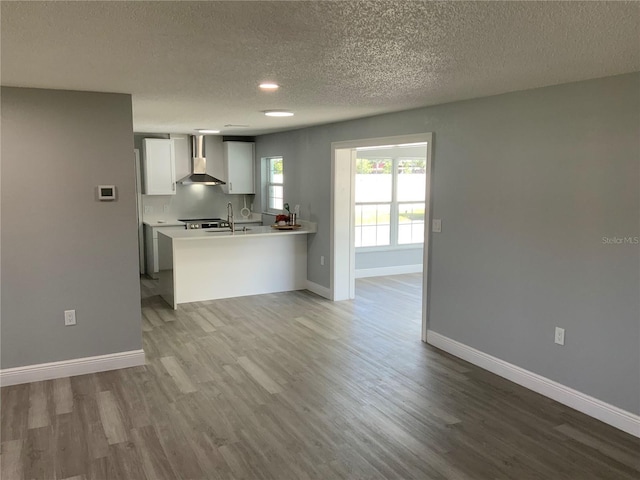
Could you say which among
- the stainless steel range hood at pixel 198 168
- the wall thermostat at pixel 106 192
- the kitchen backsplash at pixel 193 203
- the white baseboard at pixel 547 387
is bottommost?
the white baseboard at pixel 547 387

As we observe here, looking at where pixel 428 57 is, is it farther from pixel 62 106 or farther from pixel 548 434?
pixel 62 106

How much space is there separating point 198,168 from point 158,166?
0.66 metres

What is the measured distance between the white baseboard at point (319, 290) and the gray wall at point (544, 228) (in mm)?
2037

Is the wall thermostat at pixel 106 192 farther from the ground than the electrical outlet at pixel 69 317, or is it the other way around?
the wall thermostat at pixel 106 192

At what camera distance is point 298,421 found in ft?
10.4

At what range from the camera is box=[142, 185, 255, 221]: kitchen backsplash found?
7.98m

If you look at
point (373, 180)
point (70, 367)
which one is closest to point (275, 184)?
point (373, 180)

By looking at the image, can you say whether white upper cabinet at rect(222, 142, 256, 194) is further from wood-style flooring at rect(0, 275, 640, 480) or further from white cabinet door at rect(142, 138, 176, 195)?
wood-style flooring at rect(0, 275, 640, 480)

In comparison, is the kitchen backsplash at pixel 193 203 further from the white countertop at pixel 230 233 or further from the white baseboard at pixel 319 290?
the white baseboard at pixel 319 290

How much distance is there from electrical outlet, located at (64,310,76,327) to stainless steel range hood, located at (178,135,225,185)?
13.9 feet

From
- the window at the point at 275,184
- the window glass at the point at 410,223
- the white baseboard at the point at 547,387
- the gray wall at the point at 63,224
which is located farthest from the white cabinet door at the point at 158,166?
the white baseboard at the point at 547,387

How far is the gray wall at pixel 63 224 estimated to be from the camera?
357 cm

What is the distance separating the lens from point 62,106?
3619 mm

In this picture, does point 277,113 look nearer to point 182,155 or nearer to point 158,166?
point 158,166
